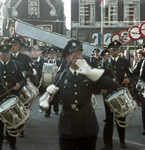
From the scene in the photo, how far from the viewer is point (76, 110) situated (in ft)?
11.8

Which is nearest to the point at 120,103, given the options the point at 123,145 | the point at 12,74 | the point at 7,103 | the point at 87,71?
the point at 123,145

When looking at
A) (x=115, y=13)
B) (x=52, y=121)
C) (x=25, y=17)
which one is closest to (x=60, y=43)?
(x=52, y=121)

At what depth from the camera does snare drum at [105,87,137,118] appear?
5.38 m

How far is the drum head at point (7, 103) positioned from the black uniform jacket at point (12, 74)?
1.20 ft

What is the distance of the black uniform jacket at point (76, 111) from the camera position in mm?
3531

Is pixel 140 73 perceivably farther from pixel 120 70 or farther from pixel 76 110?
pixel 76 110

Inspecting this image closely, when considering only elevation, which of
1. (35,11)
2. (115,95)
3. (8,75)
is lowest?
(115,95)

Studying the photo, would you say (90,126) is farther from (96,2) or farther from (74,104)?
(96,2)

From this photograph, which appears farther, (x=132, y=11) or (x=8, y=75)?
(x=132, y=11)

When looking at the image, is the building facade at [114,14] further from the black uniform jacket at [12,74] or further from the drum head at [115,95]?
the drum head at [115,95]

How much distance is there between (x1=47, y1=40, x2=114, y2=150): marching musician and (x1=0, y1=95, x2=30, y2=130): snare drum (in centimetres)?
178

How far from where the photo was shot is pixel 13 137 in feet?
18.8

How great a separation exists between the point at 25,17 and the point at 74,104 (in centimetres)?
3825

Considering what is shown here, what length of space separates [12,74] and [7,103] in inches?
29.2
